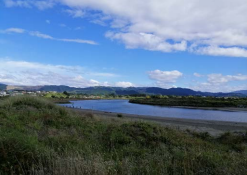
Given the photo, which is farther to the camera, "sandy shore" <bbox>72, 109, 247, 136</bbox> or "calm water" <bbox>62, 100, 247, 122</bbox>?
"calm water" <bbox>62, 100, 247, 122</bbox>

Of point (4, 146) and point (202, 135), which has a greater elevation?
point (4, 146)

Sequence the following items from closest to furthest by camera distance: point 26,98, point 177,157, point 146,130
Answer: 1. point 177,157
2. point 146,130
3. point 26,98

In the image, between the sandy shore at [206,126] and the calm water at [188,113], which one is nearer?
the sandy shore at [206,126]

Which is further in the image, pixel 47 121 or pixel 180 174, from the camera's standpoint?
pixel 47 121

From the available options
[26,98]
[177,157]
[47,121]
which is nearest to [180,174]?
[177,157]

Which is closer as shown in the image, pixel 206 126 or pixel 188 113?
pixel 206 126

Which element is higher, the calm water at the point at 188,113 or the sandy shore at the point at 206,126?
the sandy shore at the point at 206,126

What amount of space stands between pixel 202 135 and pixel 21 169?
532 inches

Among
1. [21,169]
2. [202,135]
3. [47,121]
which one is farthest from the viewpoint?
[202,135]

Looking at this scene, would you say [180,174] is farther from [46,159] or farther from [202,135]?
[202,135]

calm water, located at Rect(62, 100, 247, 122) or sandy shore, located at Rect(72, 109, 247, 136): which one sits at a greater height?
→ sandy shore, located at Rect(72, 109, 247, 136)

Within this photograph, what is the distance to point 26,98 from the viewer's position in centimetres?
2161

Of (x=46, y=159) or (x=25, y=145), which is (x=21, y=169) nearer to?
(x=46, y=159)

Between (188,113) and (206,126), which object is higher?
(206,126)
